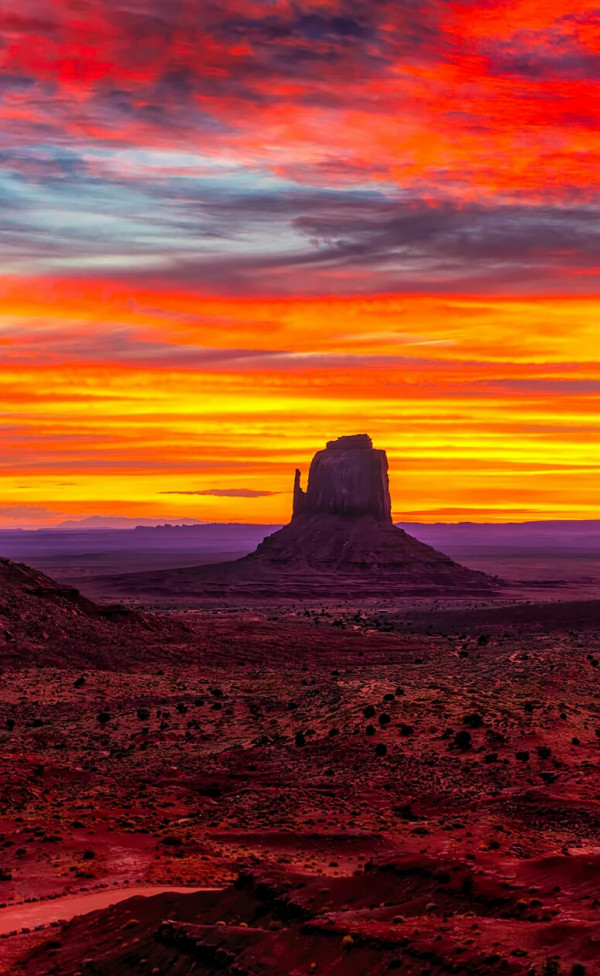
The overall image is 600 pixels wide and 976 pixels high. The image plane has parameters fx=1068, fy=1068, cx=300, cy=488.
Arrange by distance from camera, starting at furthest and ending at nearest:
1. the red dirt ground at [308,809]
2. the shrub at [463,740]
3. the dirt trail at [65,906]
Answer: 1. the shrub at [463,740]
2. the dirt trail at [65,906]
3. the red dirt ground at [308,809]

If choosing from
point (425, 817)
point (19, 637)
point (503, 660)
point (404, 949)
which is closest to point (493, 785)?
point (425, 817)

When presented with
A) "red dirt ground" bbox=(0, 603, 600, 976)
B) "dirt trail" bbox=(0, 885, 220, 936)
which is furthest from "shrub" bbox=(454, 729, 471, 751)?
"dirt trail" bbox=(0, 885, 220, 936)

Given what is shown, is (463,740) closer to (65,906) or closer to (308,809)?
(308,809)

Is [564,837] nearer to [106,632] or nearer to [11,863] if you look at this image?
[11,863]

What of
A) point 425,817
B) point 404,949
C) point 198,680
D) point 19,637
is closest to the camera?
point 404,949

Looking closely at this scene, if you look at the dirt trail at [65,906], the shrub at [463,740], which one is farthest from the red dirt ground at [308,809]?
the dirt trail at [65,906]

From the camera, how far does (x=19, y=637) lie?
97.5 metres

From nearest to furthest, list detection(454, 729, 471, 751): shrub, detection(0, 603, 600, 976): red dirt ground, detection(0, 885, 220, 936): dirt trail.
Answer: detection(0, 603, 600, 976): red dirt ground
detection(0, 885, 220, 936): dirt trail
detection(454, 729, 471, 751): shrub

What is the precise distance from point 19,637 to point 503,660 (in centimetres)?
4342

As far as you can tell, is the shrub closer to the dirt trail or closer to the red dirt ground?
the red dirt ground

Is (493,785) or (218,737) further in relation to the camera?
(218,737)

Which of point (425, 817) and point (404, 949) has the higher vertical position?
point (404, 949)

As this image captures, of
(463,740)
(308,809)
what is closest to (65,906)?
(308,809)

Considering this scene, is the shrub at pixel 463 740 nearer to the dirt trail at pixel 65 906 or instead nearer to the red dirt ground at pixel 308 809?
the red dirt ground at pixel 308 809
